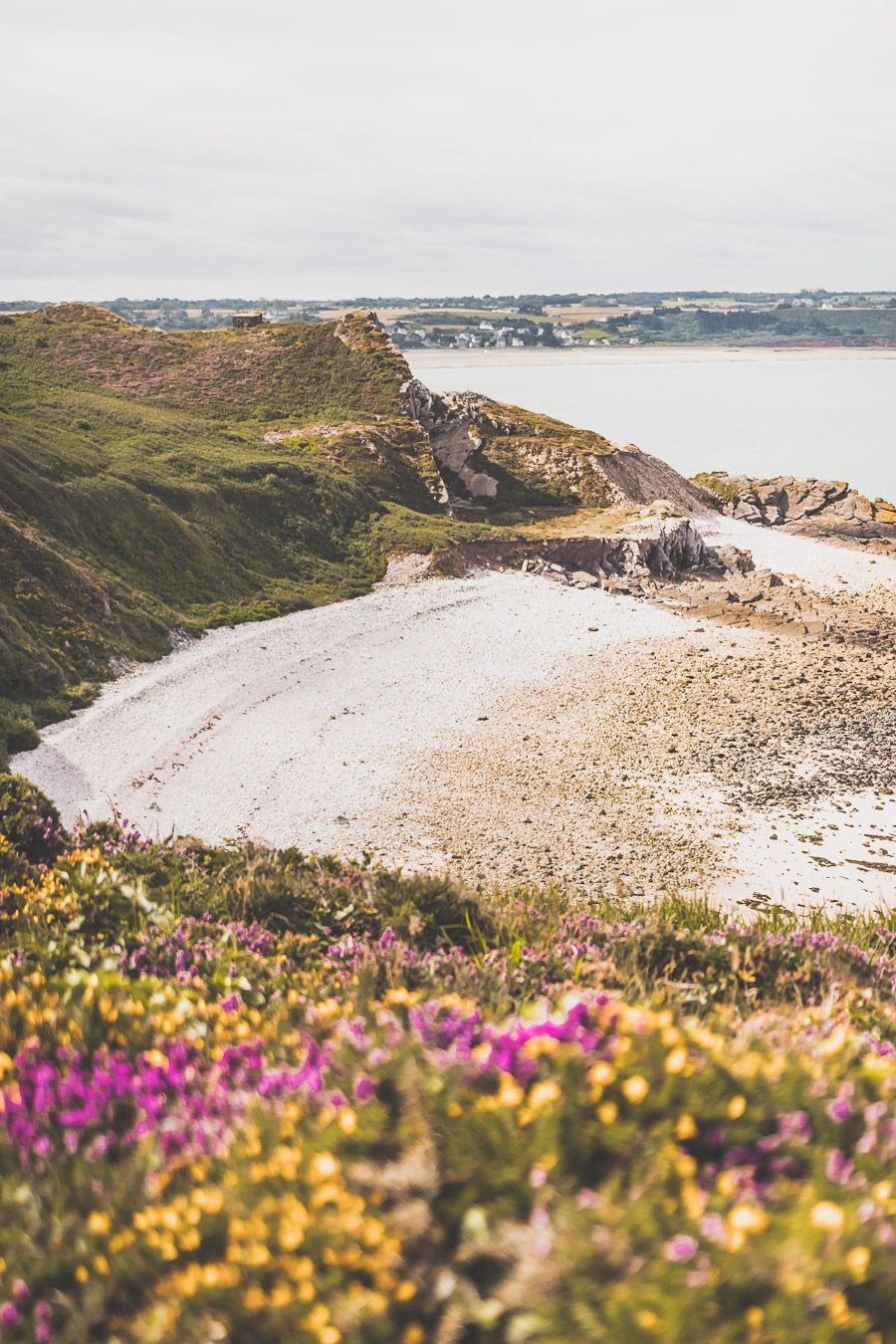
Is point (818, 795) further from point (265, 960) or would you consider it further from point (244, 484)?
point (244, 484)

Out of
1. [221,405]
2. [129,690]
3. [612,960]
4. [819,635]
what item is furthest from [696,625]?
A: [221,405]

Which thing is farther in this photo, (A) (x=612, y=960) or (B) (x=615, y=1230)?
(A) (x=612, y=960)

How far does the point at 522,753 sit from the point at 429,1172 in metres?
18.2

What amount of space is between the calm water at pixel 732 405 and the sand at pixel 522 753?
1864 inches

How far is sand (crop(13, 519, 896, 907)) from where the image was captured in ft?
55.3

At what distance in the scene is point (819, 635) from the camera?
31453 mm

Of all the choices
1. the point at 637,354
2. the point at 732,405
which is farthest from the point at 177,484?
the point at 637,354

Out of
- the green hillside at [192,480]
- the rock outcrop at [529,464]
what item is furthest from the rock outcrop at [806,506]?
the green hillside at [192,480]

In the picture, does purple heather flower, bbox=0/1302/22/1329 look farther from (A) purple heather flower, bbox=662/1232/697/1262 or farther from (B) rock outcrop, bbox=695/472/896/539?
(B) rock outcrop, bbox=695/472/896/539

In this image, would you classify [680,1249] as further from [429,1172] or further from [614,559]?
[614,559]

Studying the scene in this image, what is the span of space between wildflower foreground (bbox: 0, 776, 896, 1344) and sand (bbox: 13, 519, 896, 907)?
451 inches

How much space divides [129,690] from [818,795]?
16.2 m

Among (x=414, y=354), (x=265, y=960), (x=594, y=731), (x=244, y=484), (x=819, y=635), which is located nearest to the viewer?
(x=265, y=960)

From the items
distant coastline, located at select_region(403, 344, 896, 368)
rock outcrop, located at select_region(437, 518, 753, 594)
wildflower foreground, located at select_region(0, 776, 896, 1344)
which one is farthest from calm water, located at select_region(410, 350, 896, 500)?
wildflower foreground, located at select_region(0, 776, 896, 1344)
